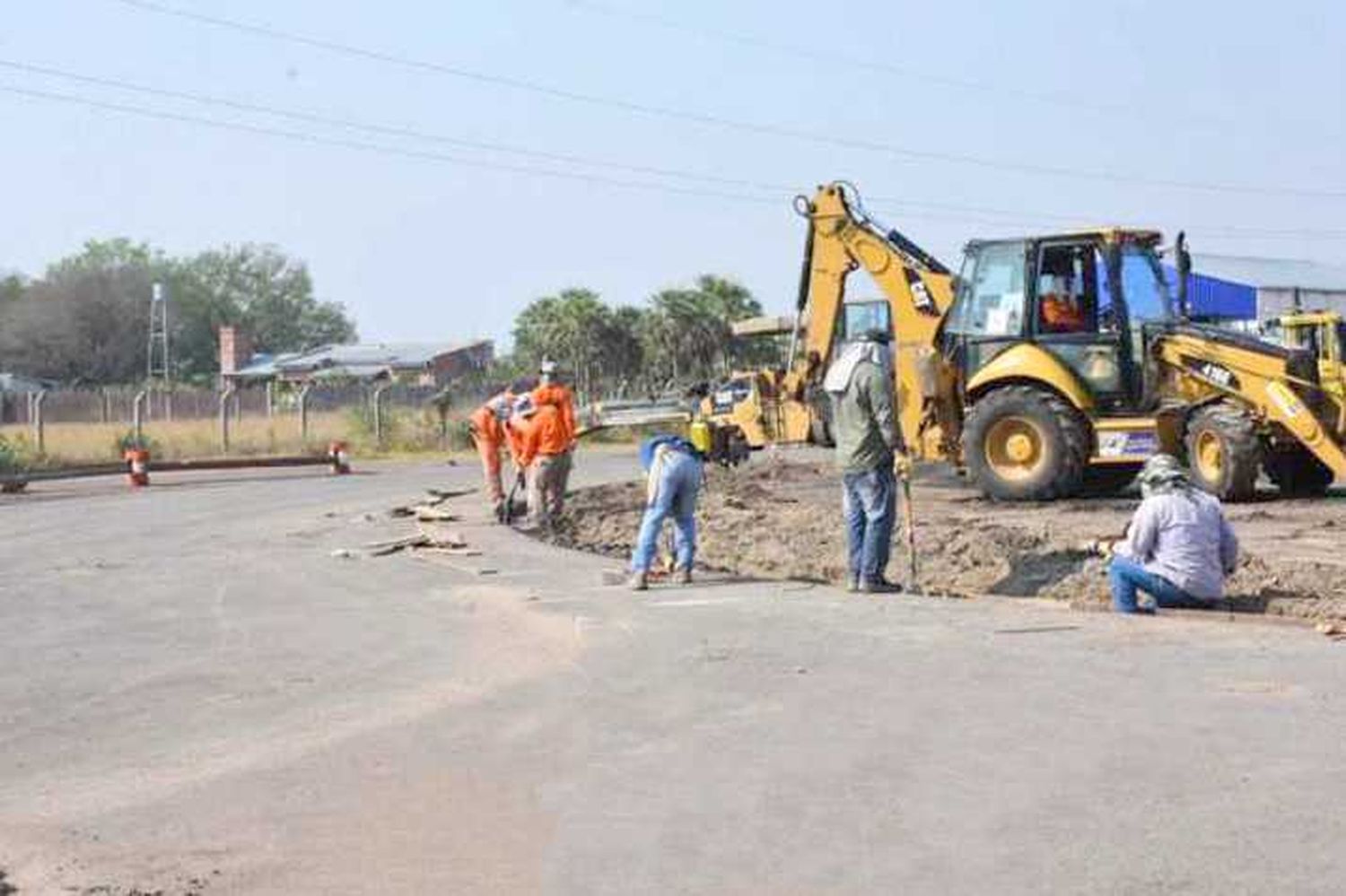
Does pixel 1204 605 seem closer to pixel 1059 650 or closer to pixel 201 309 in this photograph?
pixel 1059 650

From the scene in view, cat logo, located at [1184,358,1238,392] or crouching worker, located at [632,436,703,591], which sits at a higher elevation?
cat logo, located at [1184,358,1238,392]

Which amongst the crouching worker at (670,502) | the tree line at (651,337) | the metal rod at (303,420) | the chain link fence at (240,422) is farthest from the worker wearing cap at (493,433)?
the tree line at (651,337)

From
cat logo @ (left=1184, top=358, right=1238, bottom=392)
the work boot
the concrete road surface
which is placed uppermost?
cat logo @ (left=1184, top=358, right=1238, bottom=392)

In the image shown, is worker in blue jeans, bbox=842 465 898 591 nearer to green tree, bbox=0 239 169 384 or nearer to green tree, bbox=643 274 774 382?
green tree, bbox=643 274 774 382

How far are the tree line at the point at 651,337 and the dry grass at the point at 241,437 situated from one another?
12.3 meters

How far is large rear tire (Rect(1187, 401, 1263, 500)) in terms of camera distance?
18344 millimetres

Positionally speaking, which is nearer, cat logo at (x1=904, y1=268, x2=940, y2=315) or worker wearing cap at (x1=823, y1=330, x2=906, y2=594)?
worker wearing cap at (x1=823, y1=330, x2=906, y2=594)

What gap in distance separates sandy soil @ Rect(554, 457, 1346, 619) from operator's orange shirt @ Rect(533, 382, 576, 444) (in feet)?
3.56

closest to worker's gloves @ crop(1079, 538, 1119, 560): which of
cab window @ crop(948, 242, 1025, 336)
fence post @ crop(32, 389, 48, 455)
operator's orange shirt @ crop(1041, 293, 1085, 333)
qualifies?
operator's orange shirt @ crop(1041, 293, 1085, 333)

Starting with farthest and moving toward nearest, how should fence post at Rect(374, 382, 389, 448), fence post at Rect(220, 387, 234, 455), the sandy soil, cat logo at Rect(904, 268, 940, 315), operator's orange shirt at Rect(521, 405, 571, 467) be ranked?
fence post at Rect(374, 382, 389, 448) < fence post at Rect(220, 387, 234, 455) < cat logo at Rect(904, 268, 940, 315) < operator's orange shirt at Rect(521, 405, 571, 467) < the sandy soil

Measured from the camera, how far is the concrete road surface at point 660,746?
20.9ft

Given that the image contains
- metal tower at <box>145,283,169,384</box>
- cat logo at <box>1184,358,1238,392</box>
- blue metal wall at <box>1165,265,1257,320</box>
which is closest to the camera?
cat logo at <box>1184,358,1238,392</box>

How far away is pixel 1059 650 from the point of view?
34.7 ft

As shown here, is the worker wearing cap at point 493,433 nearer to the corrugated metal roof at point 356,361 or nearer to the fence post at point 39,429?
the fence post at point 39,429
